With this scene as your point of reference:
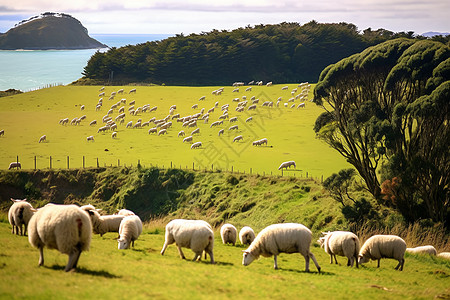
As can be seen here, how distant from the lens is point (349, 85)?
108 ft

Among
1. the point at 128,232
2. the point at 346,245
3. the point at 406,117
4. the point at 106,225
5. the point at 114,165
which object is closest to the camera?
the point at 128,232

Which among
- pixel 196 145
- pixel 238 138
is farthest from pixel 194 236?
pixel 238 138

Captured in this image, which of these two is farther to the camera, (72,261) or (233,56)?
(233,56)

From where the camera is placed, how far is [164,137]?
2201 inches

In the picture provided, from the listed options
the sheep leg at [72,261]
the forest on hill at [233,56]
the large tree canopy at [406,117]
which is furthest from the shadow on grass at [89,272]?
the forest on hill at [233,56]

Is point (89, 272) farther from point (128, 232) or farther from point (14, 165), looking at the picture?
point (14, 165)

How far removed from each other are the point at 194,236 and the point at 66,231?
456 cm

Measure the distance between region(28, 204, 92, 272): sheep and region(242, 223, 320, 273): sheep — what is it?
18.5 ft

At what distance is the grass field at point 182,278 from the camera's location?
11.7 metres

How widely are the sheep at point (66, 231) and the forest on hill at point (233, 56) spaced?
85.2 metres

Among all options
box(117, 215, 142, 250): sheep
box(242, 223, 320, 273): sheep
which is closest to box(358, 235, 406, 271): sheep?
box(242, 223, 320, 273): sheep

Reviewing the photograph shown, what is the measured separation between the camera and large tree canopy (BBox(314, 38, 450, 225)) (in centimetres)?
2789

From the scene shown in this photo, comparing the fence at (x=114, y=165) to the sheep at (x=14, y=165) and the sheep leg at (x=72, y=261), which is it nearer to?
the sheep at (x=14, y=165)

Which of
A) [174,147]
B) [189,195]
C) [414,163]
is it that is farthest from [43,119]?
[414,163]
